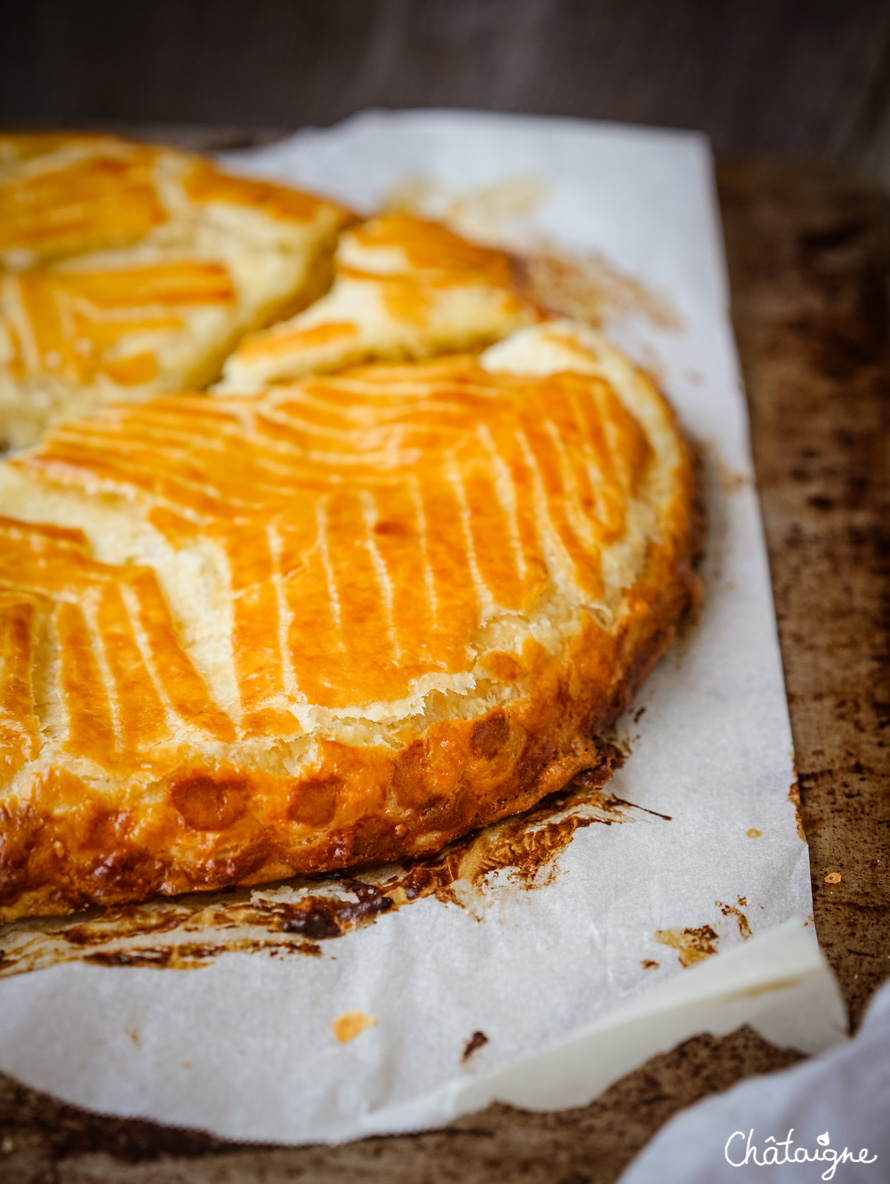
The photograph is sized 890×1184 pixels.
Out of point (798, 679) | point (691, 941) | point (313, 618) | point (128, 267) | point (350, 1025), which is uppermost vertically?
point (128, 267)

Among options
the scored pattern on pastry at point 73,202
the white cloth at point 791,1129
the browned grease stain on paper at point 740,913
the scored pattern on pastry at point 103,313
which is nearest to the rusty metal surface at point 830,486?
the browned grease stain on paper at point 740,913

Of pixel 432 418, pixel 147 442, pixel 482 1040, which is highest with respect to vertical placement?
pixel 432 418

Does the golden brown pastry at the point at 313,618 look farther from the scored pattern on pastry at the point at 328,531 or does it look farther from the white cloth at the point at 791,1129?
the white cloth at the point at 791,1129

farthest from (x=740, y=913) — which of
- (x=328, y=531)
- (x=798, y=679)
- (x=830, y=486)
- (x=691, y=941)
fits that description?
(x=830, y=486)

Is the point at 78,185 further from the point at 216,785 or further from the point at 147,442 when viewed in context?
the point at 216,785

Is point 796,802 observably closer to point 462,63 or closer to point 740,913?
point 740,913

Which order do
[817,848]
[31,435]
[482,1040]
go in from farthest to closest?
[31,435]
[817,848]
[482,1040]

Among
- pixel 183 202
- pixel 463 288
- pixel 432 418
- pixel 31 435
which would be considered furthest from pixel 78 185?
pixel 432 418
